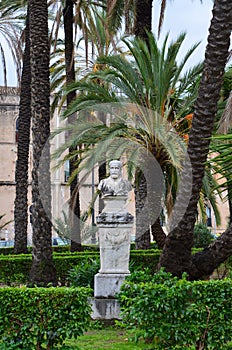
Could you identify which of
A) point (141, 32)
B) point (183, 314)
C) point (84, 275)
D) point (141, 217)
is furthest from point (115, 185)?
point (141, 32)

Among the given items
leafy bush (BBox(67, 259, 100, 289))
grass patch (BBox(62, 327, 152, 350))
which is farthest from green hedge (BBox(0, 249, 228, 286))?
grass patch (BBox(62, 327, 152, 350))

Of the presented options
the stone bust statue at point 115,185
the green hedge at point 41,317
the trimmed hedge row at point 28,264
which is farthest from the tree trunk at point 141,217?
the green hedge at point 41,317

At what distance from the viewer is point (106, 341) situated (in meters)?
8.44

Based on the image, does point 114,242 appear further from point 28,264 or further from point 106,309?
point 28,264

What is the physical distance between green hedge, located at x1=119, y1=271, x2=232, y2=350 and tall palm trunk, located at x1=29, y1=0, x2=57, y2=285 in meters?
5.08

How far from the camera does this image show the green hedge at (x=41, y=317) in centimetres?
668

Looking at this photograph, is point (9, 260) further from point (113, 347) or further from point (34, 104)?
point (113, 347)

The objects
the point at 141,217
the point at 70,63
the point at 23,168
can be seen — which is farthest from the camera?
the point at 70,63

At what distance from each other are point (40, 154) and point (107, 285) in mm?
3092

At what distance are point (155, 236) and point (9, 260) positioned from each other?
3.54 m

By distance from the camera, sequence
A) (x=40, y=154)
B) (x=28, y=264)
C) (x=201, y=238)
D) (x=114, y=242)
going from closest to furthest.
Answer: (x=114, y=242) → (x=40, y=154) → (x=28, y=264) → (x=201, y=238)

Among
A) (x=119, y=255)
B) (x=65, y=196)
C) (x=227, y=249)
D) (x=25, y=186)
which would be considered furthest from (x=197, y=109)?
(x=65, y=196)

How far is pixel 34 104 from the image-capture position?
1218 cm

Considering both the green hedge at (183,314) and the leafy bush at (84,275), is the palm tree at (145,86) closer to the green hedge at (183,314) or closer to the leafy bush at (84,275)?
the leafy bush at (84,275)
